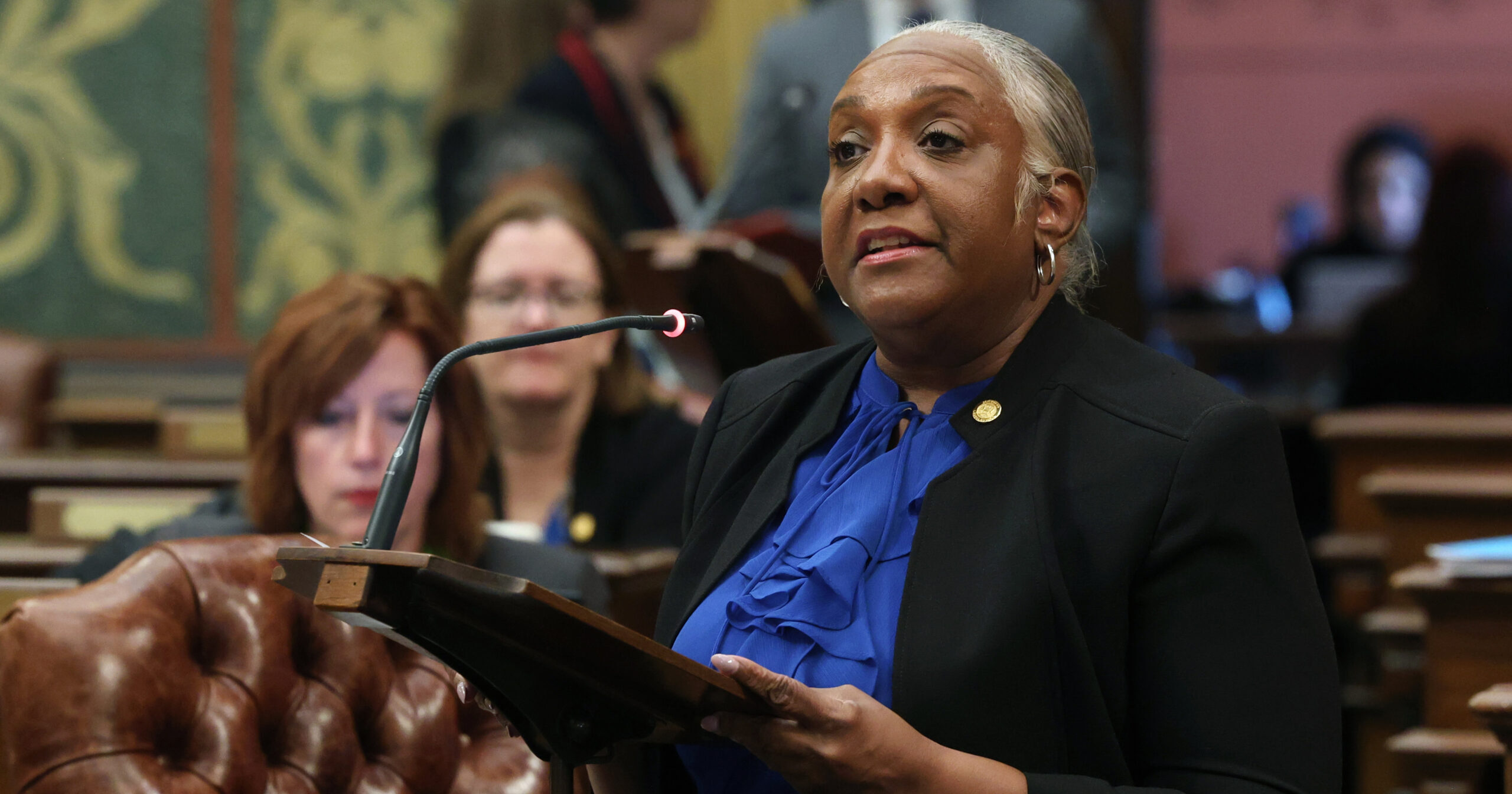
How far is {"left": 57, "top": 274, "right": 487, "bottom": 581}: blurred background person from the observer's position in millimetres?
2197

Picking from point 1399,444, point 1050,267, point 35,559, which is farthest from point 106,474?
point 1399,444

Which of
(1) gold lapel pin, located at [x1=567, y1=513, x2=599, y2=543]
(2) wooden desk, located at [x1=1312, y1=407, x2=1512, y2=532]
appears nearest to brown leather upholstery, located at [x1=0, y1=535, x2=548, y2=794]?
(1) gold lapel pin, located at [x1=567, y1=513, x2=599, y2=543]

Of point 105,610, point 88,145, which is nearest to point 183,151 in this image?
point 88,145

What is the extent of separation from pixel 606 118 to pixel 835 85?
6.16 ft

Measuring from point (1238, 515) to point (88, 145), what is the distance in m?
5.28

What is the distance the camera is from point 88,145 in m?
5.62

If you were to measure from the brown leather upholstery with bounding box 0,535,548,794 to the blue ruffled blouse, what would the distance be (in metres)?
0.42

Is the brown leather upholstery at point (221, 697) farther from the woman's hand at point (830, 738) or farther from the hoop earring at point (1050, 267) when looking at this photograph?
the hoop earring at point (1050, 267)

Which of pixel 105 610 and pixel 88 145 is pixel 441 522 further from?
pixel 88 145

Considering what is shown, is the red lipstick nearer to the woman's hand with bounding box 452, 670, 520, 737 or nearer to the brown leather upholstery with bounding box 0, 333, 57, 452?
the woman's hand with bounding box 452, 670, 520, 737

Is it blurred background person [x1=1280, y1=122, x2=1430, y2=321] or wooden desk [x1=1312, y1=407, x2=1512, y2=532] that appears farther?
blurred background person [x1=1280, y1=122, x2=1430, y2=321]

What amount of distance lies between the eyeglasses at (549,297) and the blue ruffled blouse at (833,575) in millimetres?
1739

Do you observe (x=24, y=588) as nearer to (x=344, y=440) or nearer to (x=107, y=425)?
(x=344, y=440)

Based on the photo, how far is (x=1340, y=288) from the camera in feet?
21.2
